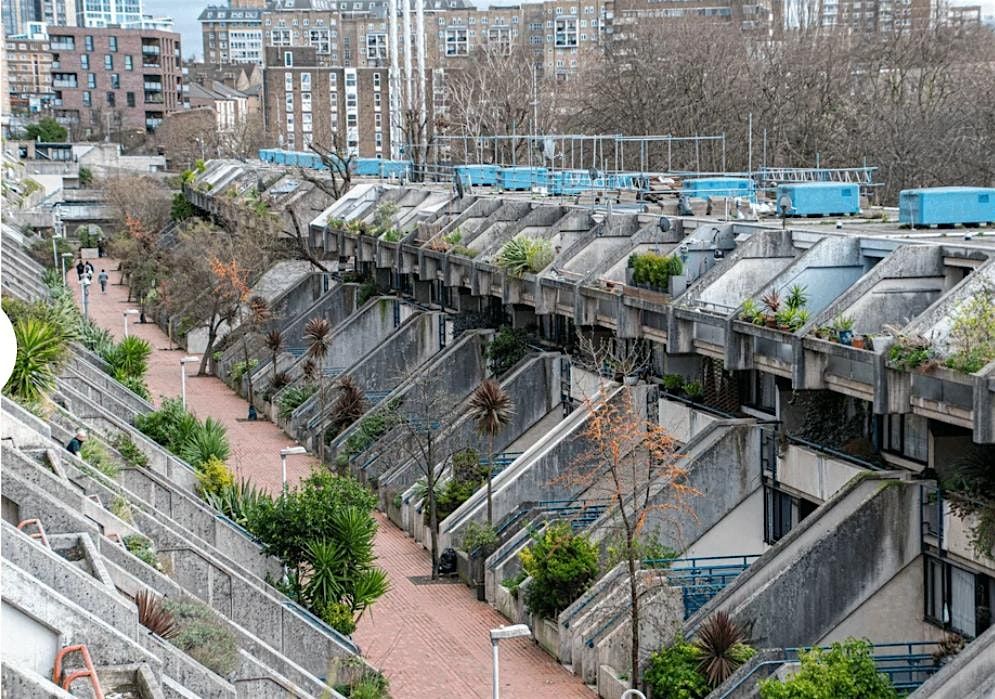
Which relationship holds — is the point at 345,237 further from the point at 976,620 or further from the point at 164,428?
the point at 976,620

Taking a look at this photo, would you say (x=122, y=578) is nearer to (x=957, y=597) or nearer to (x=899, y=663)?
(x=899, y=663)

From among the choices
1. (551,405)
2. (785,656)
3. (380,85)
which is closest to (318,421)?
(551,405)

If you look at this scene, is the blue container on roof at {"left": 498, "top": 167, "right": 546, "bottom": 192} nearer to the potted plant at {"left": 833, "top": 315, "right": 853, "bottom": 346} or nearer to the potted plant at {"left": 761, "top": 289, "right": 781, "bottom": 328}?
the potted plant at {"left": 761, "top": 289, "right": 781, "bottom": 328}

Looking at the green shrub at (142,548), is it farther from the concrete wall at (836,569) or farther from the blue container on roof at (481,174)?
the blue container on roof at (481,174)

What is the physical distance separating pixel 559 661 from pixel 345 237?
32536 mm

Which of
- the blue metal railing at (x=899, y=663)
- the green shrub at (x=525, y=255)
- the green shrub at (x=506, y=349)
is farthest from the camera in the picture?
the green shrub at (x=506, y=349)

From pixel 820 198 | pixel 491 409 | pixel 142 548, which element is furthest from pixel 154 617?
pixel 820 198

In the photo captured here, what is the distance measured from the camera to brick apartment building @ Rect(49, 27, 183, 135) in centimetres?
14362

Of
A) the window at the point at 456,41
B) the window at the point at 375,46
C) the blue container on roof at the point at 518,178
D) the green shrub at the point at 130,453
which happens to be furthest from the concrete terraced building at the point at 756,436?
the window at the point at 375,46

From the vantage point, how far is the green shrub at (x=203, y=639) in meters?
19.7

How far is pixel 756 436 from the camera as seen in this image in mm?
28969

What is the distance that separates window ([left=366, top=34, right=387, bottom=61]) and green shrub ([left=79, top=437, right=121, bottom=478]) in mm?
161556

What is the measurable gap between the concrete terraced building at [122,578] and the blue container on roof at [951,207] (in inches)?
563

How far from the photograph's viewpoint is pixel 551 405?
38750 mm
